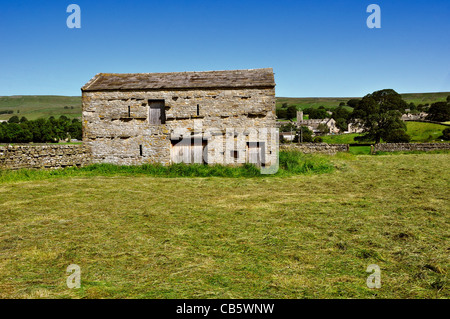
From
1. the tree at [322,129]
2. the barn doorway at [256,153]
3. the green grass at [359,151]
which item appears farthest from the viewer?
the tree at [322,129]

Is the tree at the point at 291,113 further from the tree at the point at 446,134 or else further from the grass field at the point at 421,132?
the tree at the point at 446,134

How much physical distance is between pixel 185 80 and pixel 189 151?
4260 mm

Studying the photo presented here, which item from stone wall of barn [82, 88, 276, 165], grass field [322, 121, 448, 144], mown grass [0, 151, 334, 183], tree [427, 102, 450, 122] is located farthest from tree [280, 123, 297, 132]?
stone wall of barn [82, 88, 276, 165]

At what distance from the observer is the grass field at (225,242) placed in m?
4.44

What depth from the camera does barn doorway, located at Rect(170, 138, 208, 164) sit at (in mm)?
18250

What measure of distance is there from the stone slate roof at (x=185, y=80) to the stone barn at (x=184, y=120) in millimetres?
56

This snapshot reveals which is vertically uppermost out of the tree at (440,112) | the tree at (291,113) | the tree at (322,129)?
the tree at (291,113)

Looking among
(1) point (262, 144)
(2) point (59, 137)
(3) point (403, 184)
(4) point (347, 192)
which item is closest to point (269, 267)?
(4) point (347, 192)

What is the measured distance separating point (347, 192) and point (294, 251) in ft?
22.1

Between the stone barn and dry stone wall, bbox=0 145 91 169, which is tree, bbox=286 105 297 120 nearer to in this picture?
the stone barn

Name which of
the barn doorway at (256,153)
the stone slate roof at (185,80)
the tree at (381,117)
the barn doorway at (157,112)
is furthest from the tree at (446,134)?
the barn doorway at (157,112)

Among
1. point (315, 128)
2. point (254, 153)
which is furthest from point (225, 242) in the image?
point (315, 128)

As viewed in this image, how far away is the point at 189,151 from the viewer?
18.4 metres

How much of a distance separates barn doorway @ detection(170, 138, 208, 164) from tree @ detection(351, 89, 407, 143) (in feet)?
142
